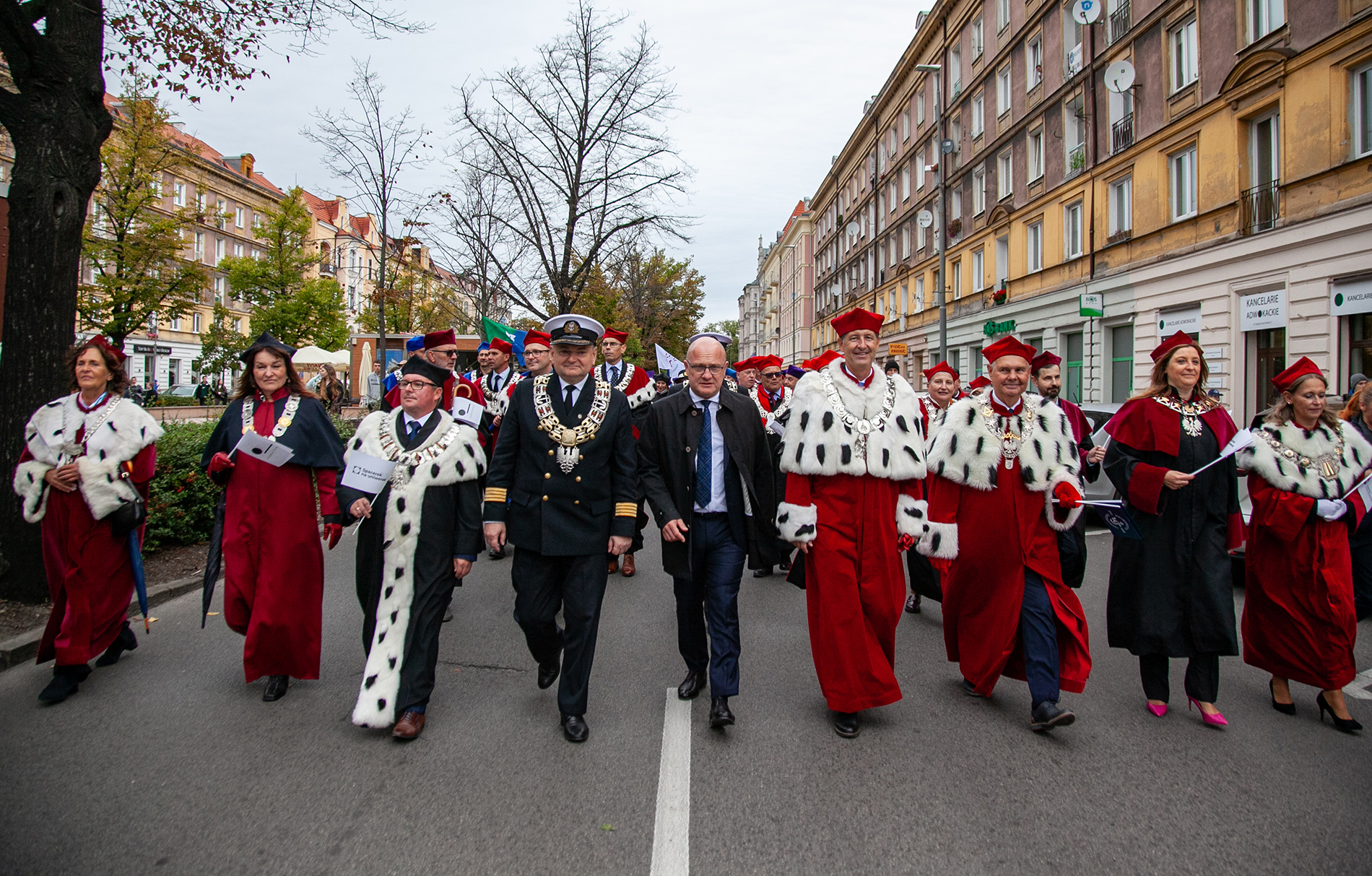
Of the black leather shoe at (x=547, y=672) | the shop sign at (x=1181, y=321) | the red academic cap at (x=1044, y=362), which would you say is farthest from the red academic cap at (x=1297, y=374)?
the shop sign at (x=1181, y=321)

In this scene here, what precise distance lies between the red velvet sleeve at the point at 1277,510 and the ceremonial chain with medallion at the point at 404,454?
442 centimetres

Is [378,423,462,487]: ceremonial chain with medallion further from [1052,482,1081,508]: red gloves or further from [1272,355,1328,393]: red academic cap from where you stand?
[1272,355,1328,393]: red academic cap

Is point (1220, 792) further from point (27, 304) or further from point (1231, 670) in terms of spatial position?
point (27, 304)

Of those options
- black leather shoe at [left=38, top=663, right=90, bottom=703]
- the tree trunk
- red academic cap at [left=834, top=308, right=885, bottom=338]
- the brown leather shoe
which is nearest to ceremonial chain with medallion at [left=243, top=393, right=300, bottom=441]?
black leather shoe at [left=38, top=663, right=90, bottom=703]

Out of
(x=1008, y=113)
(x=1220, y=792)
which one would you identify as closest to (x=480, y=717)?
(x=1220, y=792)

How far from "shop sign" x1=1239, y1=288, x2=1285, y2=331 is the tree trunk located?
62.1ft

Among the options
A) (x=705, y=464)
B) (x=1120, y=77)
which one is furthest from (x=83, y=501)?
(x=1120, y=77)

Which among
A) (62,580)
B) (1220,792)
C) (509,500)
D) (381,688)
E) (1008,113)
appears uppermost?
(1008,113)

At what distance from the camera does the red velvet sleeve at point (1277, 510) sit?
4.06m

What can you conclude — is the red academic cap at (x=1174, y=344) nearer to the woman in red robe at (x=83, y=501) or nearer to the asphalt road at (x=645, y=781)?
the asphalt road at (x=645, y=781)

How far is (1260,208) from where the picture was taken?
15938 millimetres

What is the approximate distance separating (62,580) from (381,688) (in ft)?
7.36

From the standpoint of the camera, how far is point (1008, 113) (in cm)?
2705

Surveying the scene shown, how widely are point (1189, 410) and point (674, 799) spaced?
3.43 metres
